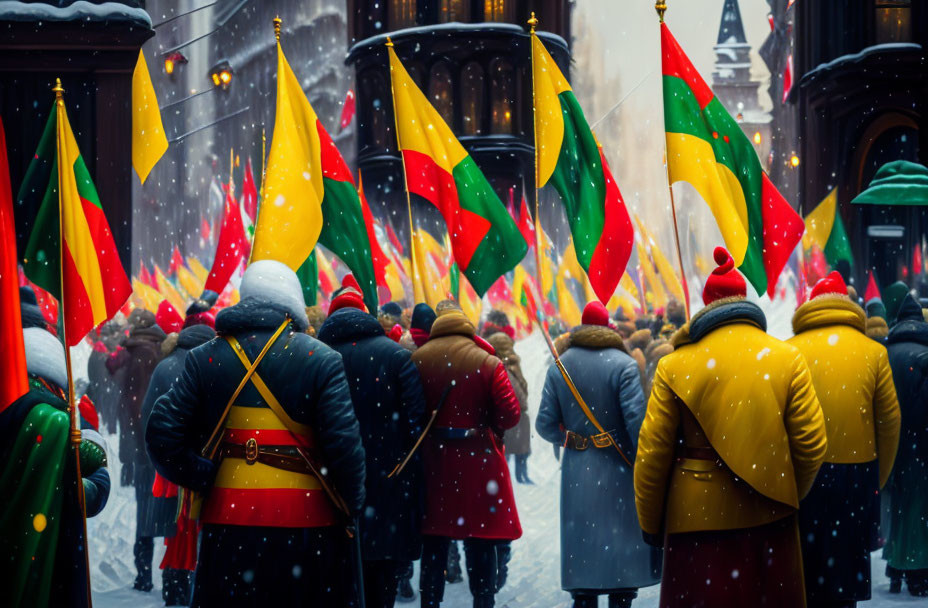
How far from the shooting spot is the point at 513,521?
6.96 m

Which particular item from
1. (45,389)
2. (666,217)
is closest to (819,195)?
(45,389)

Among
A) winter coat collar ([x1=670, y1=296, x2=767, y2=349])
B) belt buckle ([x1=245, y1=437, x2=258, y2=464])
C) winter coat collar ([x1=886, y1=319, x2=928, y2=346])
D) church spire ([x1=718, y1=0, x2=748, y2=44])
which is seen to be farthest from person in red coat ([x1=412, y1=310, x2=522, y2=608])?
church spire ([x1=718, y1=0, x2=748, y2=44])

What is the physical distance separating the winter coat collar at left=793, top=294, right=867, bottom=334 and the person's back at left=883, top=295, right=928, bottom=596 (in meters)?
1.78

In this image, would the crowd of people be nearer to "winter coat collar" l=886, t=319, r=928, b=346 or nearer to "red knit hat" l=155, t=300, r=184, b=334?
"winter coat collar" l=886, t=319, r=928, b=346

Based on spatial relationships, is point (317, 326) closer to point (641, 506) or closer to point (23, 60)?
point (641, 506)

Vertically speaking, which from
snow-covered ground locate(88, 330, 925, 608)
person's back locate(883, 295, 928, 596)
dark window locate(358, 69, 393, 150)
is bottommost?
snow-covered ground locate(88, 330, 925, 608)

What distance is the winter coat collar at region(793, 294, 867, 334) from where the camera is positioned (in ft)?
20.3

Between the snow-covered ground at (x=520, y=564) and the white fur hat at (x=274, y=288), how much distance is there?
3.24 m

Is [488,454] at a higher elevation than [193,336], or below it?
below

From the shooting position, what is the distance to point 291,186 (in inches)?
297

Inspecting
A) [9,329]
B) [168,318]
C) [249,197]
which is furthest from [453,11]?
[9,329]

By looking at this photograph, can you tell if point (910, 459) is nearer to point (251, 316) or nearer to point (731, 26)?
point (251, 316)

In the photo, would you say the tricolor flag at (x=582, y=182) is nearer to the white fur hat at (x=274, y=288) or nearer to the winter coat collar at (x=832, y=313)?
the winter coat collar at (x=832, y=313)

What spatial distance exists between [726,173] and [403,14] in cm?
2417
